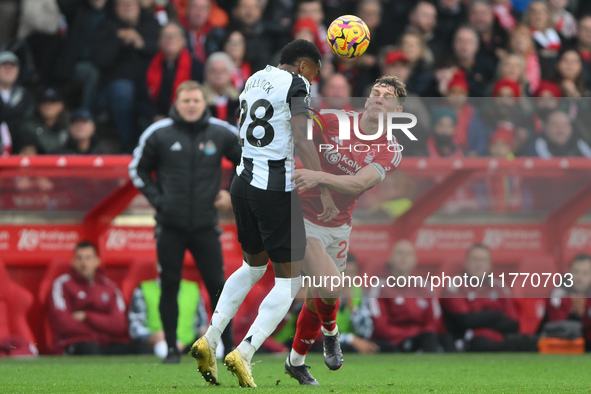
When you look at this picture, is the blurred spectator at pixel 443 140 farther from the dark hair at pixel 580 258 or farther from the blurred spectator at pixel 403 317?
the dark hair at pixel 580 258

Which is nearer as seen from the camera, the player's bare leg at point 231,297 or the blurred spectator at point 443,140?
the player's bare leg at point 231,297

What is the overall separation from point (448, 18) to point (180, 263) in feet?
22.1

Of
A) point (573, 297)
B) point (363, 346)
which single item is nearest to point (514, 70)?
point (573, 297)

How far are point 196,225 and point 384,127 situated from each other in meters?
2.08

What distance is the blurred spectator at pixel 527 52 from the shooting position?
13.7m

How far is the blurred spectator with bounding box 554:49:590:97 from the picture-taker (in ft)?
43.1

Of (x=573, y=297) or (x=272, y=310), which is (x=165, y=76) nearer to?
(x=573, y=297)

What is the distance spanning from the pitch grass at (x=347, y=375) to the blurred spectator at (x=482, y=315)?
1.13 feet

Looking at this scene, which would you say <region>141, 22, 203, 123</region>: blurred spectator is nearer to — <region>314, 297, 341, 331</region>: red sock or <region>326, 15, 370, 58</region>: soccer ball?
<region>326, 15, 370, 58</region>: soccer ball

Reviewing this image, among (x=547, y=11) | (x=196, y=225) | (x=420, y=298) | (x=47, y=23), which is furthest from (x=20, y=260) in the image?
(x=547, y=11)

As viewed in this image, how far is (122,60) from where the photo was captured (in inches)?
461

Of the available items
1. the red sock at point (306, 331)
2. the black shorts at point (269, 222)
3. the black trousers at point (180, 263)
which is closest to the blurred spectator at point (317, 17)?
the black trousers at point (180, 263)

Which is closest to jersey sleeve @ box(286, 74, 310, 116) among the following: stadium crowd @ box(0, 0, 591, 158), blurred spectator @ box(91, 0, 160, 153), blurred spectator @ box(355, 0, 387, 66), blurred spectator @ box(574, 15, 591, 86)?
stadium crowd @ box(0, 0, 591, 158)

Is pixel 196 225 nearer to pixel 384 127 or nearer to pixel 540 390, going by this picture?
pixel 384 127
